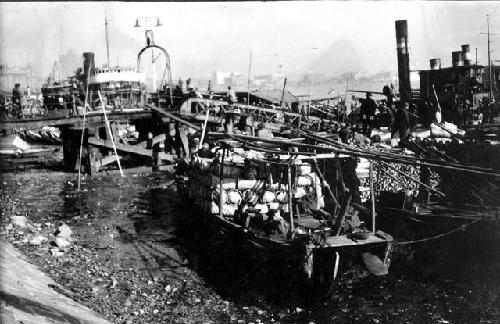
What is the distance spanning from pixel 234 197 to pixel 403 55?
Answer: 17823 mm

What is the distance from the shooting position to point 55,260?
960cm

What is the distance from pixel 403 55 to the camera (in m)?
24.9

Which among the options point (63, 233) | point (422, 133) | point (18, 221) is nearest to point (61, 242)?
point (63, 233)

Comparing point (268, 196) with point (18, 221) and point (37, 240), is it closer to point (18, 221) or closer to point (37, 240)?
point (37, 240)

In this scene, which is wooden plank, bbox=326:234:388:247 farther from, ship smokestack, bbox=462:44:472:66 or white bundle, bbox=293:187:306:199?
ship smokestack, bbox=462:44:472:66

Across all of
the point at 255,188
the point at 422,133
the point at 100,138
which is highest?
the point at 100,138

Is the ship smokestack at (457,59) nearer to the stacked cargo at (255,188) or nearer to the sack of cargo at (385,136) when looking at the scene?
the sack of cargo at (385,136)

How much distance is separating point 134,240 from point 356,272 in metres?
6.03

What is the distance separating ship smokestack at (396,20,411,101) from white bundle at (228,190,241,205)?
54.7 feet

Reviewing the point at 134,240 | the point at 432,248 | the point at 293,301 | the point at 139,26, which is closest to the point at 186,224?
the point at 134,240

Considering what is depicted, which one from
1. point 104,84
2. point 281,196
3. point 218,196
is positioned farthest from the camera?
point 104,84

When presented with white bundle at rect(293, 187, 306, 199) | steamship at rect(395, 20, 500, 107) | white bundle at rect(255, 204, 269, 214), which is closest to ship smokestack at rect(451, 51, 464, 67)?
steamship at rect(395, 20, 500, 107)

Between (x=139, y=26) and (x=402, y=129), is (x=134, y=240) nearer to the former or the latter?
(x=402, y=129)

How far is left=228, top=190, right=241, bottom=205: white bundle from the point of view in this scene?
11.1 metres
